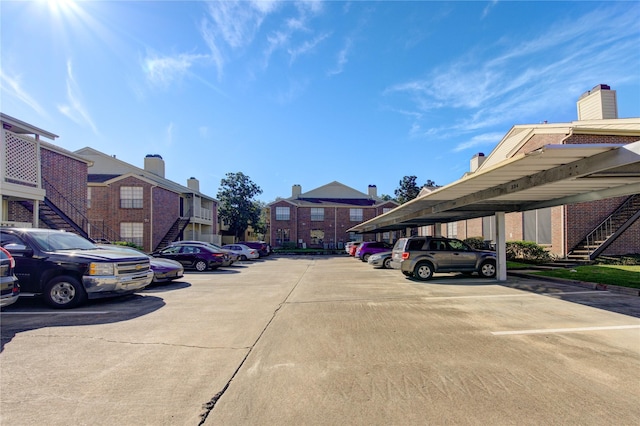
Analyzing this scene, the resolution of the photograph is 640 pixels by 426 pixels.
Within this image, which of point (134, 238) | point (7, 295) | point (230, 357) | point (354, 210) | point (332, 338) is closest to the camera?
point (230, 357)

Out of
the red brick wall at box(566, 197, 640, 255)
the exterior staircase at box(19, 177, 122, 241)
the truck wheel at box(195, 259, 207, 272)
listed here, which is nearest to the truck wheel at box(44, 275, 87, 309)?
the truck wheel at box(195, 259, 207, 272)

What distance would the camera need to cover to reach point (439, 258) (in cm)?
1271

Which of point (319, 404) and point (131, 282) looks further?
point (131, 282)

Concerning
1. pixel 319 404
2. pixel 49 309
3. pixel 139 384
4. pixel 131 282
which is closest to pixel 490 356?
pixel 319 404

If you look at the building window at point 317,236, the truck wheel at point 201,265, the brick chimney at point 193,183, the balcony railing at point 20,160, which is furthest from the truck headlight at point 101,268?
the building window at point 317,236

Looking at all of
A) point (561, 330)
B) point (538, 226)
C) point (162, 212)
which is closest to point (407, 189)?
point (538, 226)

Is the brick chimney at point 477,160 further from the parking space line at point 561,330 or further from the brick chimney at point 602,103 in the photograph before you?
the parking space line at point 561,330

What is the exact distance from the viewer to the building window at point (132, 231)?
26312 mm

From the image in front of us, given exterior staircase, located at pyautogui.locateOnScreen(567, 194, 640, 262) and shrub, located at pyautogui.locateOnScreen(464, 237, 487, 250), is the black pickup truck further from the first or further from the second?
shrub, located at pyautogui.locateOnScreen(464, 237, 487, 250)

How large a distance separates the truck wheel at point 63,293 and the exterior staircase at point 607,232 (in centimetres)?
2017

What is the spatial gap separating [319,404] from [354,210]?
41893mm

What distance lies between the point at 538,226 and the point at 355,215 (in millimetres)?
26045

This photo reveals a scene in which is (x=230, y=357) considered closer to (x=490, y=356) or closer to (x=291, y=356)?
(x=291, y=356)

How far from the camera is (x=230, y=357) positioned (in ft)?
14.8
